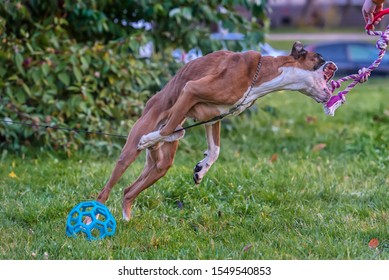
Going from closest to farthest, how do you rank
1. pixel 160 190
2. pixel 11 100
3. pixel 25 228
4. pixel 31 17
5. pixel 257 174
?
pixel 25 228 → pixel 160 190 → pixel 257 174 → pixel 11 100 → pixel 31 17

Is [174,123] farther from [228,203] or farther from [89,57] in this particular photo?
[89,57]

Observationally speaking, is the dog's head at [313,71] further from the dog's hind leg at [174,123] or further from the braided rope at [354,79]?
the dog's hind leg at [174,123]

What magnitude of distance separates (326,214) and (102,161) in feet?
9.21

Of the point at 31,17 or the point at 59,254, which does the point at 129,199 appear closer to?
the point at 59,254

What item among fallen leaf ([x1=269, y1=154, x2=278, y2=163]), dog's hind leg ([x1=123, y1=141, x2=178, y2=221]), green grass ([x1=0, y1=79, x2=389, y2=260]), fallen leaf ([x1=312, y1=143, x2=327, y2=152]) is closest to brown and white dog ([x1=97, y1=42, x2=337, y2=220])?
dog's hind leg ([x1=123, y1=141, x2=178, y2=221])

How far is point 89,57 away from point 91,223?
314 cm

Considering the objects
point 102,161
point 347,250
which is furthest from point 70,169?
point 347,250

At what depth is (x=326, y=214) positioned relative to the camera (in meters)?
5.49

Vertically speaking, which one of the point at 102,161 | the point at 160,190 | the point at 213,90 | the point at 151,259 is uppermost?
the point at 213,90

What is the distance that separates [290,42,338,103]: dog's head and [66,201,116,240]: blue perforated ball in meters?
1.60

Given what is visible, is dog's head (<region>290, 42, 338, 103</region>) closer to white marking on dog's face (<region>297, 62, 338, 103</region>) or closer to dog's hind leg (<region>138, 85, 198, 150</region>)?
white marking on dog's face (<region>297, 62, 338, 103</region>)

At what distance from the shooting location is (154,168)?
17.4 feet

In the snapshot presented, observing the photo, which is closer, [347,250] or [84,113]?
[347,250]

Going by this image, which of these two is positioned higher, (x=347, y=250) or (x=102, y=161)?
(x=347, y=250)
